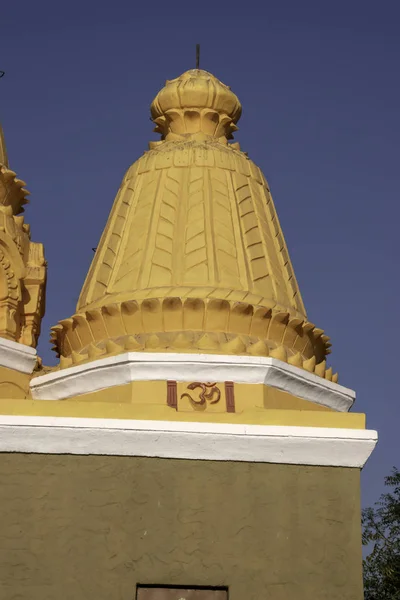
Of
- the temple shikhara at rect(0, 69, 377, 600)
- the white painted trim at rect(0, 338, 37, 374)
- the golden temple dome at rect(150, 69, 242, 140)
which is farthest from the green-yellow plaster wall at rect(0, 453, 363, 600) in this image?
the golden temple dome at rect(150, 69, 242, 140)

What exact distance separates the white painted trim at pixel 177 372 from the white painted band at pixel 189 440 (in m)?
1.06

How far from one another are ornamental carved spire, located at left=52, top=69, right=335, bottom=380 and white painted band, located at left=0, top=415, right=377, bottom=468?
132cm

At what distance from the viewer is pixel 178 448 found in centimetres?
1031

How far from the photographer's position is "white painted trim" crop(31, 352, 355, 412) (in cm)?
1129

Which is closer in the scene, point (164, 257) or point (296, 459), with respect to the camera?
point (296, 459)

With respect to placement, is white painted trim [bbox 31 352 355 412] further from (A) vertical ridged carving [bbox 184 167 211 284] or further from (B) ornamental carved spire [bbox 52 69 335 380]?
(A) vertical ridged carving [bbox 184 167 211 284]

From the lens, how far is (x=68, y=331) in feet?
40.8

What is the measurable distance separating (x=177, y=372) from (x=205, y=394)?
30 cm

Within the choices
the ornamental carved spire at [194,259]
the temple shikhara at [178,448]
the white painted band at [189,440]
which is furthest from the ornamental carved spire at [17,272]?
the white painted band at [189,440]

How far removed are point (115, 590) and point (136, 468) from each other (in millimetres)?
928

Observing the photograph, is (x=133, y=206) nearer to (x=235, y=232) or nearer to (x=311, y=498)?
(x=235, y=232)

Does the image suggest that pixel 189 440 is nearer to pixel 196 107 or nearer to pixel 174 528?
pixel 174 528

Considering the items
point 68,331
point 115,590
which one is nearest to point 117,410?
point 115,590

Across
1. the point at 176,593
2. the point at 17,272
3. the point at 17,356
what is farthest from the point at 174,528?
the point at 17,272
